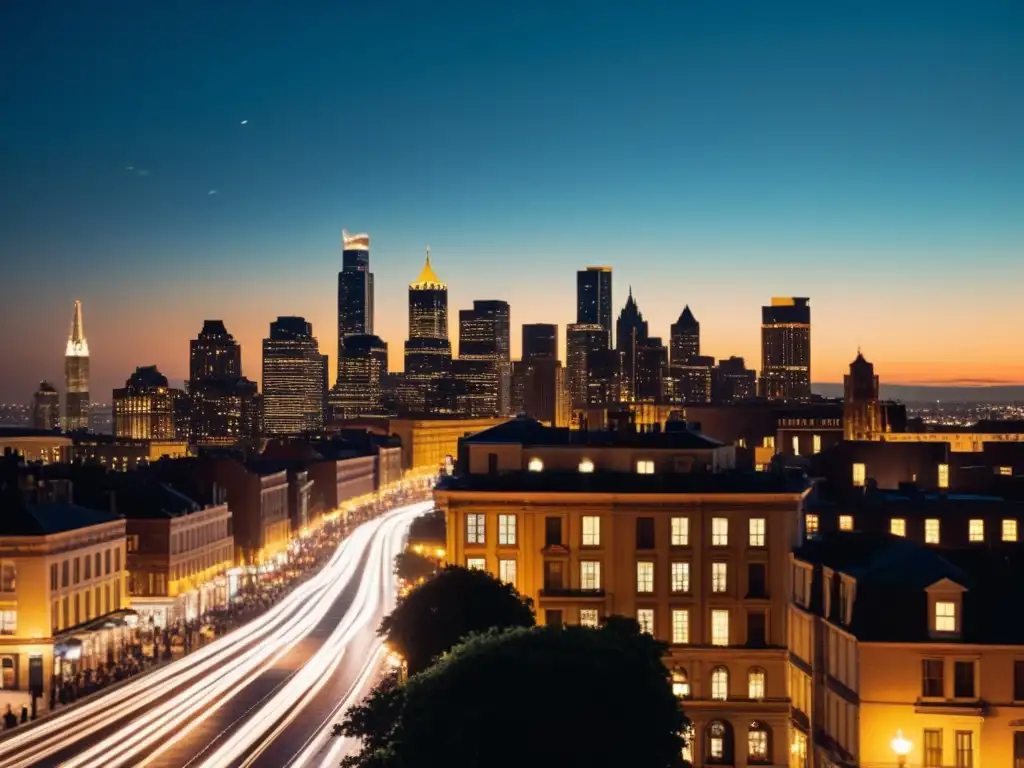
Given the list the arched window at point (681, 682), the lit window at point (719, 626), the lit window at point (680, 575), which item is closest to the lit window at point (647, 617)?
the lit window at point (680, 575)

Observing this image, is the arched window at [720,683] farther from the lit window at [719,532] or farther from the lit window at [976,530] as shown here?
the lit window at [976,530]

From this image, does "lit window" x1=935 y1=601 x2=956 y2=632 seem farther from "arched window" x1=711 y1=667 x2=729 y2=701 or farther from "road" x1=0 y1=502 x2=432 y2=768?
"road" x1=0 y1=502 x2=432 y2=768

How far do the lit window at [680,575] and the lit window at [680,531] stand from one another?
837 mm

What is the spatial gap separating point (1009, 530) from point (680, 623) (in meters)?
24.9

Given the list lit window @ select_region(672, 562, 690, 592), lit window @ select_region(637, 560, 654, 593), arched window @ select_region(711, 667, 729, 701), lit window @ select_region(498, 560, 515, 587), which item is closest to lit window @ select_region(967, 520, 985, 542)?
lit window @ select_region(672, 562, 690, 592)

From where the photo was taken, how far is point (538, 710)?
40812 millimetres

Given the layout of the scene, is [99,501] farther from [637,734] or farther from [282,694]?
[637,734]

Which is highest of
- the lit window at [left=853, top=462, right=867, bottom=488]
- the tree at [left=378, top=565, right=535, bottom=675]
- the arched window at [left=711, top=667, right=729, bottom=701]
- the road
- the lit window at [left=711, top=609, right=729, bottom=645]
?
the lit window at [left=853, top=462, right=867, bottom=488]

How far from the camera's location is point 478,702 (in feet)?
136

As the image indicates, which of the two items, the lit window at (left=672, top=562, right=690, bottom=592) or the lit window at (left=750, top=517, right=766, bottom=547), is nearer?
the lit window at (left=750, top=517, right=766, bottom=547)

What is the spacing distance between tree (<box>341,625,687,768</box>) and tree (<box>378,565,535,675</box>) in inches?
744

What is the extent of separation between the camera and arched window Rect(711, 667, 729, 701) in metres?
72.0

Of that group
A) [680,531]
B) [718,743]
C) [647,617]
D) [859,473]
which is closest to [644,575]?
[647,617]

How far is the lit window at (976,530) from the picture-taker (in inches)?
3605
